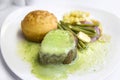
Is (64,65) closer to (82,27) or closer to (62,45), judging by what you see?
(62,45)

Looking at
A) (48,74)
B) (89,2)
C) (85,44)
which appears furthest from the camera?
(89,2)

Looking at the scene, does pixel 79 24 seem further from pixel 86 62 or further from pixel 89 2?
pixel 89 2

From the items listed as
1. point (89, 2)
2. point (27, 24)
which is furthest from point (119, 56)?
point (89, 2)

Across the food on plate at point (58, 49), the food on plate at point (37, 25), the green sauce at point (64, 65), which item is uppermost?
the food on plate at point (37, 25)

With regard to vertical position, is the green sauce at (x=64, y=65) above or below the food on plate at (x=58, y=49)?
below

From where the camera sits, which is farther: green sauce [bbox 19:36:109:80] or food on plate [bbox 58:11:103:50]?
food on plate [bbox 58:11:103:50]

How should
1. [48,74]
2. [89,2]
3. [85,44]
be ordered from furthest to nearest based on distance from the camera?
[89,2]
[85,44]
[48,74]

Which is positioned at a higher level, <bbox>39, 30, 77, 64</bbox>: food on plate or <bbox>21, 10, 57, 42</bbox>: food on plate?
<bbox>21, 10, 57, 42</bbox>: food on plate

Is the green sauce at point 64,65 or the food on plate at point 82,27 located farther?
the food on plate at point 82,27
